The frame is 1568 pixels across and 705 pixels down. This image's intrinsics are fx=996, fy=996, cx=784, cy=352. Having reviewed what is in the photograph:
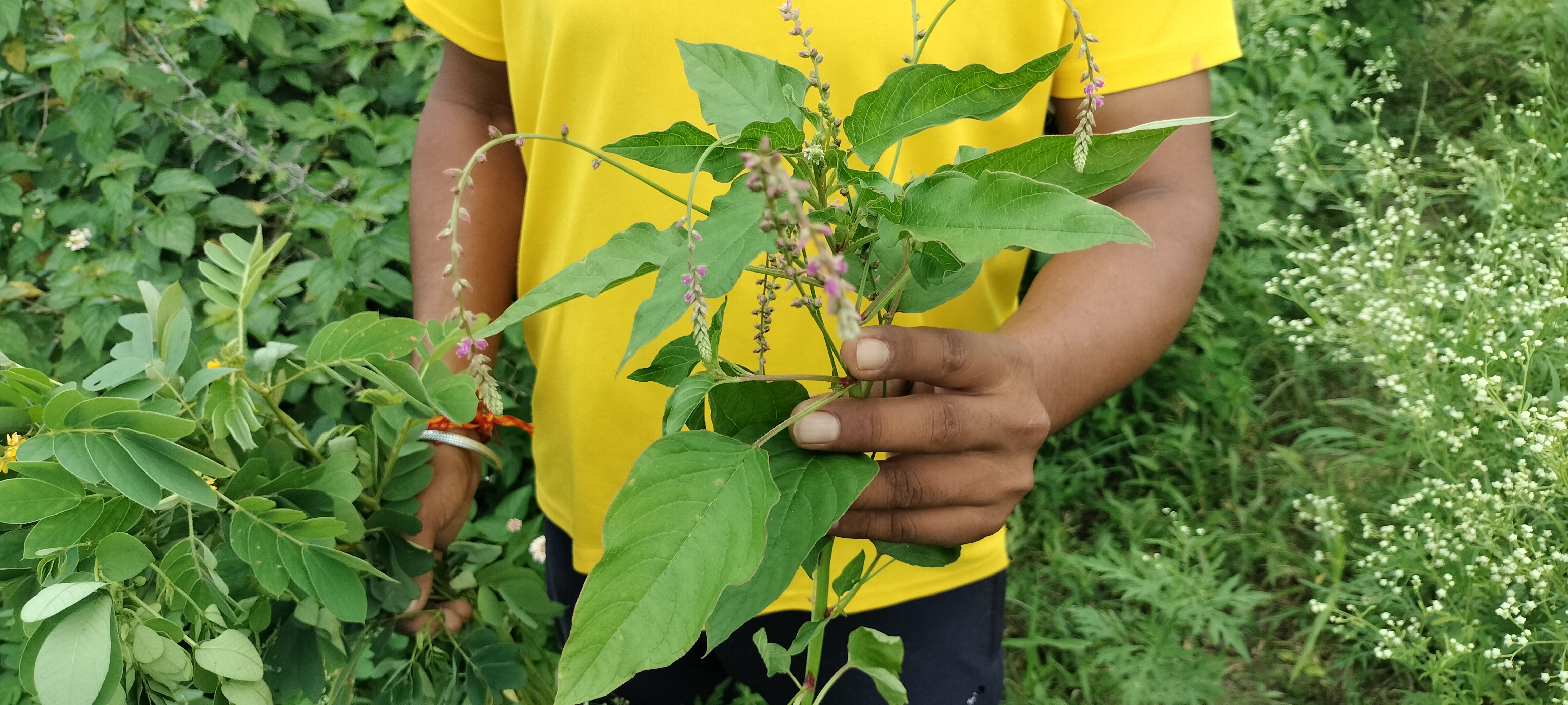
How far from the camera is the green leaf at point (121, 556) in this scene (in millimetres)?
786

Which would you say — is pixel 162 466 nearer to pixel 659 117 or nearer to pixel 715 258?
pixel 715 258

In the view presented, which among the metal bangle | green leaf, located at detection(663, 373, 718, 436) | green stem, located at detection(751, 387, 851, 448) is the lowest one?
the metal bangle

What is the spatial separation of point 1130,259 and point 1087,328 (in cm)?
14

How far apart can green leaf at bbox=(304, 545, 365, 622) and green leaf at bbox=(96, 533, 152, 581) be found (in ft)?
0.41

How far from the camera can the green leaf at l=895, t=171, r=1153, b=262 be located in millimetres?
551

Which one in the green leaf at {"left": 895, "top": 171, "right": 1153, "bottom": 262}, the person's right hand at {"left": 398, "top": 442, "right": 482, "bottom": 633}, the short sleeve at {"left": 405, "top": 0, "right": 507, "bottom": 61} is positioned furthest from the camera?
the short sleeve at {"left": 405, "top": 0, "right": 507, "bottom": 61}

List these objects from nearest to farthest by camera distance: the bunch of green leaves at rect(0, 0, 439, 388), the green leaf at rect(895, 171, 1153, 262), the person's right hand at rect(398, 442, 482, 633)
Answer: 1. the green leaf at rect(895, 171, 1153, 262)
2. the person's right hand at rect(398, 442, 482, 633)
3. the bunch of green leaves at rect(0, 0, 439, 388)

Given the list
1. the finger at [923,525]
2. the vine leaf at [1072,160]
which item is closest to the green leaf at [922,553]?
the finger at [923,525]

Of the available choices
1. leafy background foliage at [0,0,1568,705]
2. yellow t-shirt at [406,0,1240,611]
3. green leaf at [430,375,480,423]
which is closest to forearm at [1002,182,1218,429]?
yellow t-shirt at [406,0,1240,611]

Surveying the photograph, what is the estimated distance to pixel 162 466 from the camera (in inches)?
30.4

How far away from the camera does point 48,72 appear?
251cm

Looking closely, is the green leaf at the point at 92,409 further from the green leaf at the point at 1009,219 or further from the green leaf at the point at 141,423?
the green leaf at the point at 1009,219

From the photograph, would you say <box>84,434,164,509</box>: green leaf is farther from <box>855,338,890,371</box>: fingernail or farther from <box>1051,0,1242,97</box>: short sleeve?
<box>1051,0,1242,97</box>: short sleeve

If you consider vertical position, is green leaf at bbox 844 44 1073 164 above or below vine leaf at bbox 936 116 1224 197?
above
